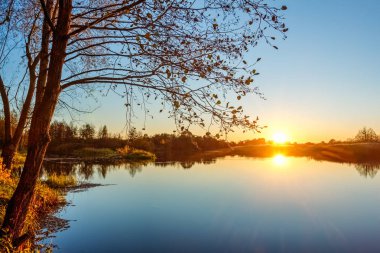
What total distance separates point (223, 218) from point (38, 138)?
28.3 feet

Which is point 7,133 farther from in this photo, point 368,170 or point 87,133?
point 87,133

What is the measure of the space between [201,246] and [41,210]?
6889mm

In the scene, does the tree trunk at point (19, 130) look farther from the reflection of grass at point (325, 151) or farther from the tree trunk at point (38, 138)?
the reflection of grass at point (325, 151)

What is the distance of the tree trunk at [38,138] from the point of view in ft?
22.2

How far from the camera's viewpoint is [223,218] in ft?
44.6

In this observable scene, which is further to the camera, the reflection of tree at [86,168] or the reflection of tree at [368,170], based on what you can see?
the reflection of tree at [368,170]

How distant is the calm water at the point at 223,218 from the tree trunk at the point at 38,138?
A: 11.9 ft

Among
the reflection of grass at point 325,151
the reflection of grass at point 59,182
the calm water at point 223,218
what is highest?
the reflection of grass at point 325,151

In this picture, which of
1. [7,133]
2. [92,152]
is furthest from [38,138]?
[92,152]

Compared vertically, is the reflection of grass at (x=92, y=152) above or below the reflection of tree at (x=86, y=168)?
above

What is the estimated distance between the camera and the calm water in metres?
10.5

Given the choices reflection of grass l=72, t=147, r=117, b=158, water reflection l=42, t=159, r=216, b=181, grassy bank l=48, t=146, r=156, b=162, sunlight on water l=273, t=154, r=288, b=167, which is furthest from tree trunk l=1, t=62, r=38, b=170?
reflection of grass l=72, t=147, r=117, b=158

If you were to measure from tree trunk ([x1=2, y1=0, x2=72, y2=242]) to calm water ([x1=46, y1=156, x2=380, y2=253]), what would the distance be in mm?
3635

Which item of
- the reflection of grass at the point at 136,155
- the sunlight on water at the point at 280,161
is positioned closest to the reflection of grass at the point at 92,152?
the reflection of grass at the point at 136,155
